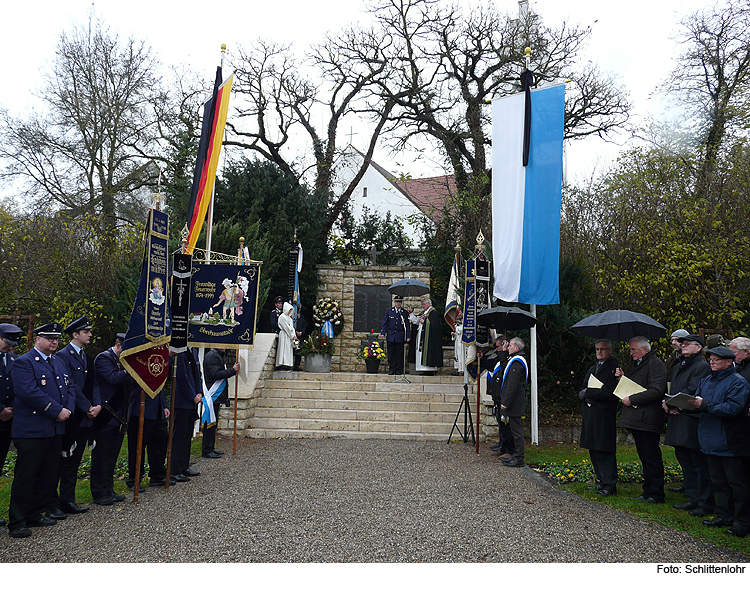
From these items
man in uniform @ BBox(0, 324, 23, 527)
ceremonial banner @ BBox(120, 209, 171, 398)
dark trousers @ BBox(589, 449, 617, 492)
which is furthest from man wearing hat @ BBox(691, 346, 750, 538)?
man in uniform @ BBox(0, 324, 23, 527)

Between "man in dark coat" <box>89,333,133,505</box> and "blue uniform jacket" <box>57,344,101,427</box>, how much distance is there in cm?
22

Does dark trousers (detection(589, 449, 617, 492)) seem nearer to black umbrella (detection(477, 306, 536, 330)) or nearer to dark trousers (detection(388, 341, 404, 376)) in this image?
black umbrella (detection(477, 306, 536, 330))

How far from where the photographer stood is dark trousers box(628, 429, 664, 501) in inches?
251

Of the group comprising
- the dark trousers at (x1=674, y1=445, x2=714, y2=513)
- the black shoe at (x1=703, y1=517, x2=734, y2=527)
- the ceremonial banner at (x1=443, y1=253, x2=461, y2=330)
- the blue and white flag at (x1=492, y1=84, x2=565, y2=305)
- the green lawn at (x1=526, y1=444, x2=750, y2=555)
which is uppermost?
the blue and white flag at (x1=492, y1=84, x2=565, y2=305)

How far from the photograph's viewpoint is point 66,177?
1911 cm

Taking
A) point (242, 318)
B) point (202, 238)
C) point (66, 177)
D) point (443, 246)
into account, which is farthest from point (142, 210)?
point (242, 318)

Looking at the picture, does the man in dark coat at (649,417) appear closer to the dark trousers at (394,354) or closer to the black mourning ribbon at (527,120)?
the black mourning ribbon at (527,120)

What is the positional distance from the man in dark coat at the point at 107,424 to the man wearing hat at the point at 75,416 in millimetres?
A: 178

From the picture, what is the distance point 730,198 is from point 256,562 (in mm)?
10653

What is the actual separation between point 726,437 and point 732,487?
1.56ft

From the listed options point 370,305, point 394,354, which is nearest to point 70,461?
point 394,354

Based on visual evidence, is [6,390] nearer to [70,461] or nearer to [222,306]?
[70,461]

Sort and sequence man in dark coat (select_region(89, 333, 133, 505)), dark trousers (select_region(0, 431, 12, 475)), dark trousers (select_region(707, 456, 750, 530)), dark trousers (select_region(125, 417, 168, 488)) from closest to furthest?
dark trousers (select_region(707, 456, 750, 530)), dark trousers (select_region(0, 431, 12, 475)), man in dark coat (select_region(89, 333, 133, 505)), dark trousers (select_region(125, 417, 168, 488))

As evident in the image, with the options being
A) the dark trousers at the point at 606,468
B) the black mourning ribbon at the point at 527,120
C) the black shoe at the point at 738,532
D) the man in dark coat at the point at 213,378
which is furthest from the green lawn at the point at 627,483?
the black mourning ribbon at the point at 527,120
